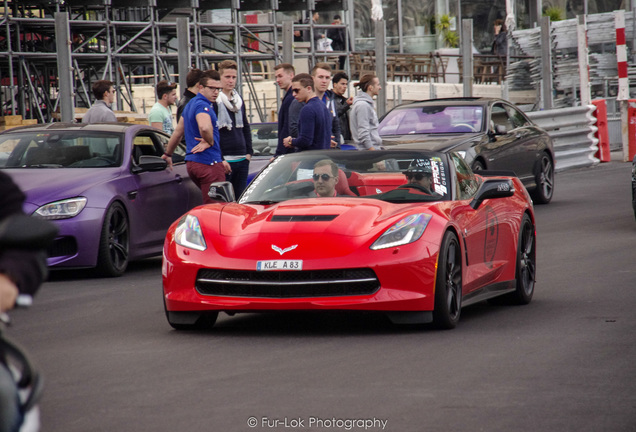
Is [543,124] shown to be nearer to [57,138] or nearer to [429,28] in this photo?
[57,138]

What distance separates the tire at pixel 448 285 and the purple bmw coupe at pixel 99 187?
13.1ft

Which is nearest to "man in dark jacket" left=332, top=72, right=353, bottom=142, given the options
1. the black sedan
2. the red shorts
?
the black sedan

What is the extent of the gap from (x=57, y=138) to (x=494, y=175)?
4.36 metres

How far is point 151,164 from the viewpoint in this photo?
11.1 metres

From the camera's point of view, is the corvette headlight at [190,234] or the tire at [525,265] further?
the tire at [525,265]

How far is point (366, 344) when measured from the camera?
677cm

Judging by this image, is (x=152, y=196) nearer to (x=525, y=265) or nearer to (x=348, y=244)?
(x=525, y=265)

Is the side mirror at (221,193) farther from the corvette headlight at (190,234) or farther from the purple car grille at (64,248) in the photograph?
the purple car grille at (64,248)

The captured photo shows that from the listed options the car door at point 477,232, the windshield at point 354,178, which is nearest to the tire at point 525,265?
the car door at point 477,232

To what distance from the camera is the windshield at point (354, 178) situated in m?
7.96

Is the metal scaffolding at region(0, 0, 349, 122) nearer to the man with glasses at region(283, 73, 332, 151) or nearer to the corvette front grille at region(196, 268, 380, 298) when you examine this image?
the man with glasses at region(283, 73, 332, 151)

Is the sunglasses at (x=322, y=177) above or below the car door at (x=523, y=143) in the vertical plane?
above

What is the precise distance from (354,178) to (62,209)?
3.31 m

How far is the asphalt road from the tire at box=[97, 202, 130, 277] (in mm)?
885
